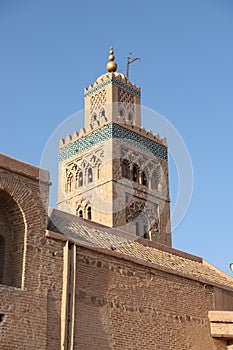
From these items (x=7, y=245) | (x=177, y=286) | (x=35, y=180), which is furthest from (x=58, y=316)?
(x=177, y=286)

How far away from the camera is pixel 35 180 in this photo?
33.4 ft

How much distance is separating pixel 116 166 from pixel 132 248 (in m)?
12.1

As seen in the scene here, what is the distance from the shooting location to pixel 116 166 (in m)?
24.6

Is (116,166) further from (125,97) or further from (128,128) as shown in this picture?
(125,97)

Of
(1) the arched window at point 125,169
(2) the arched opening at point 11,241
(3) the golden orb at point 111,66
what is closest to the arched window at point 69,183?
(1) the arched window at point 125,169

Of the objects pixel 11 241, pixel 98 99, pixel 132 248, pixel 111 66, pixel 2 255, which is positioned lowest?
pixel 2 255

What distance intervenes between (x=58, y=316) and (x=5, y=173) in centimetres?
262

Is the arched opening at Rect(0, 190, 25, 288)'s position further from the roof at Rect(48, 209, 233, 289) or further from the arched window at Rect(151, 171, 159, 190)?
the arched window at Rect(151, 171, 159, 190)

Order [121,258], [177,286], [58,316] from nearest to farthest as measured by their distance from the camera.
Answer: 1. [58,316]
2. [121,258]
3. [177,286]

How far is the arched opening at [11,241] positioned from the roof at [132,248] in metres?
0.80

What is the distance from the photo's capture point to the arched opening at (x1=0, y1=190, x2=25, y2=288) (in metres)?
9.55

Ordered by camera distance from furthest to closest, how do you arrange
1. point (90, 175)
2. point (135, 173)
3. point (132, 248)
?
point (135, 173) < point (90, 175) < point (132, 248)

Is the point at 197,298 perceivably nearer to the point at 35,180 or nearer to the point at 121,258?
the point at 121,258

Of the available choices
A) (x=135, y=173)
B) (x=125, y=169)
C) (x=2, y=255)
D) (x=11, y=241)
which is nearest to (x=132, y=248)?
(x=11, y=241)
